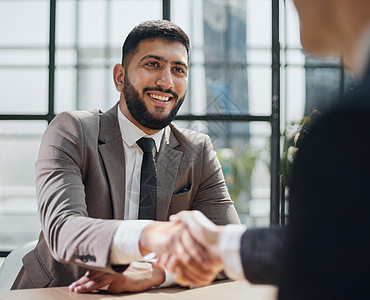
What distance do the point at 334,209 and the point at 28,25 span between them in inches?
133

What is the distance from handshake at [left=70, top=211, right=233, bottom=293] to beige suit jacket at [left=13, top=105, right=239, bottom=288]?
0.14 m

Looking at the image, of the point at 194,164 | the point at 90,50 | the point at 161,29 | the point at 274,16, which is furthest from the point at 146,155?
the point at 274,16

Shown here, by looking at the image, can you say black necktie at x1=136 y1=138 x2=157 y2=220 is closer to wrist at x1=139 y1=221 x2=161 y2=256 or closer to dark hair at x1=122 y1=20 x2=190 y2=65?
dark hair at x1=122 y1=20 x2=190 y2=65

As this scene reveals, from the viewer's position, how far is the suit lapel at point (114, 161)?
7.64ft

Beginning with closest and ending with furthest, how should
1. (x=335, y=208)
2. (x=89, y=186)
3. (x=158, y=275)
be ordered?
1. (x=335, y=208)
2. (x=158, y=275)
3. (x=89, y=186)

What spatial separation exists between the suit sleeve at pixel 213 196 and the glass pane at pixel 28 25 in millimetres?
1738

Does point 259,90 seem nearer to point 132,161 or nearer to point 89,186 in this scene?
point 132,161

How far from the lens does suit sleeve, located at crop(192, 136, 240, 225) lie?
8.07 feet

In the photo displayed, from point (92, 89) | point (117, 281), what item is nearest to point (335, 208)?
point (117, 281)

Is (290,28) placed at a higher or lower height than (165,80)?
higher

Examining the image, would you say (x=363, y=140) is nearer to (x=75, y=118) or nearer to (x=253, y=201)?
(x=75, y=118)

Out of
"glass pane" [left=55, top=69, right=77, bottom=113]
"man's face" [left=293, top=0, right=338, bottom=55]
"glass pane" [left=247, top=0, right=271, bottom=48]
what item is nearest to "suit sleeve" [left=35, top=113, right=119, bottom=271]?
"man's face" [left=293, top=0, right=338, bottom=55]

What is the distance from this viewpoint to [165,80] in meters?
2.56

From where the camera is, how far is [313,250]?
32.7 inches
